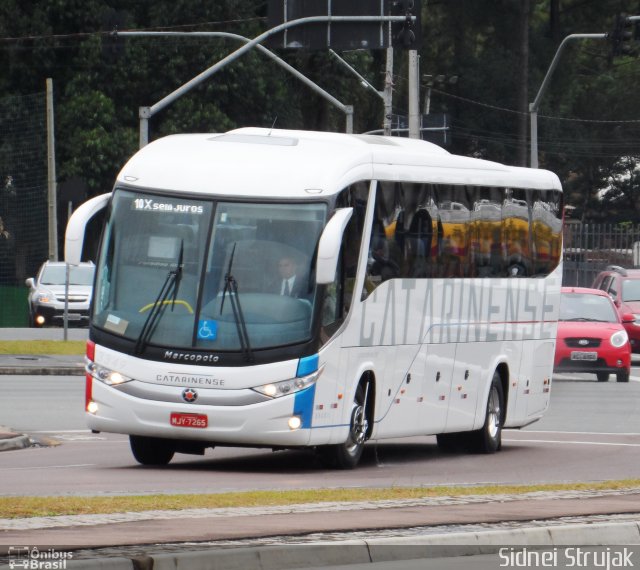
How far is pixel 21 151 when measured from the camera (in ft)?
186

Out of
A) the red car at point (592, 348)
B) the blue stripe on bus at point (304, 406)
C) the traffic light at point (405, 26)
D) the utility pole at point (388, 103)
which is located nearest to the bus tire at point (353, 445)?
the blue stripe on bus at point (304, 406)

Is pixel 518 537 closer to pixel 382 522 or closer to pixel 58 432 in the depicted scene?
pixel 382 522

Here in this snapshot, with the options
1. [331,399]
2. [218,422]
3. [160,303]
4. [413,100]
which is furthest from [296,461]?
[413,100]

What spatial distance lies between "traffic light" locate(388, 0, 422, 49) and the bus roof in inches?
612

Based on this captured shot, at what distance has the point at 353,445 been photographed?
1741 centimetres

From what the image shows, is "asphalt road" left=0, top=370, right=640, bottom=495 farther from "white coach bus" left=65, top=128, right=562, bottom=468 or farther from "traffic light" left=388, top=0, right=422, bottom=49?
"traffic light" left=388, top=0, right=422, bottom=49

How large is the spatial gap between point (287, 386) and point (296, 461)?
247cm

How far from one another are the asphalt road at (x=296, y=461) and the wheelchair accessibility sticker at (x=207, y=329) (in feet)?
4.13

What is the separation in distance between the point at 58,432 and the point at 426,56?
63.0 meters

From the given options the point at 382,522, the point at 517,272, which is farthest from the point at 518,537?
the point at 517,272

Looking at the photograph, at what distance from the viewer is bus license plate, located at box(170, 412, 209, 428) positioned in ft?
52.9

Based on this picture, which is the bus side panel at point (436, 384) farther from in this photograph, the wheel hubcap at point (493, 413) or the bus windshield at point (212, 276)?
the bus windshield at point (212, 276)

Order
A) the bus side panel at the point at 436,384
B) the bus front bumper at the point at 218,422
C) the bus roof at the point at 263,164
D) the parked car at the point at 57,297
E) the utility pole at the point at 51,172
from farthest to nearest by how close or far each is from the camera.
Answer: the utility pole at the point at 51,172 → the parked car at the point at 57,297 → the bus side panel at the point at 436,384 → the bus roof at the point at 263,164 → the bus front bumper at the point at 218,422

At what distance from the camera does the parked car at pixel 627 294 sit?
40750mm
